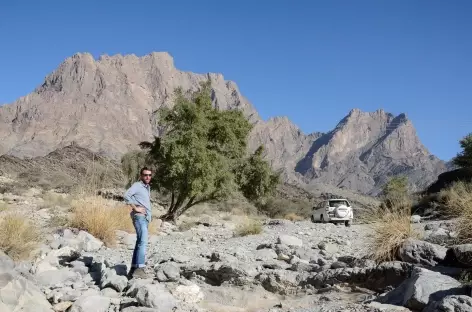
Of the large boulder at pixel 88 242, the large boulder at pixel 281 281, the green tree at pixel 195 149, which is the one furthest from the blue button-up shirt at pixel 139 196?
the green tree at pixel 195 149

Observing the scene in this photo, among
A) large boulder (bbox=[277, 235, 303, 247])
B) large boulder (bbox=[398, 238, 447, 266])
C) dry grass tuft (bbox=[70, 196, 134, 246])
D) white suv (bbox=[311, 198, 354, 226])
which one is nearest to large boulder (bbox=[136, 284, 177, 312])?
large boulder (bbox=[398, 238, 447, 266])

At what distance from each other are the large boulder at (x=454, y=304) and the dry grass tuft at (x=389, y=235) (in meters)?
2.84

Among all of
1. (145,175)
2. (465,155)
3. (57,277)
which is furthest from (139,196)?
(465,155)

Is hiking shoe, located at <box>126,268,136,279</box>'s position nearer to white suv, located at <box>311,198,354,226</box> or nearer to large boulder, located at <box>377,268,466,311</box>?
large boulder, located at <box>377,268,466,311</box>

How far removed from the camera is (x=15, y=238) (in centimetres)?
891

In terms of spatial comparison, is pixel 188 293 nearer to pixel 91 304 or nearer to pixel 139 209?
pixel 91 304

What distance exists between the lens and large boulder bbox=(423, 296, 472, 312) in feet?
15.2

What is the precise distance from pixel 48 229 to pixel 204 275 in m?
6.52

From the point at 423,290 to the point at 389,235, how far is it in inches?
104

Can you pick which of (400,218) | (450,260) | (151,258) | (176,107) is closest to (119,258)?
(151,258)

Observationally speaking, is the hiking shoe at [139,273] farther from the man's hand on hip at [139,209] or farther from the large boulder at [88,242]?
the large boulder at [88,242]

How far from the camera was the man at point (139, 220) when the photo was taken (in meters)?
7.95

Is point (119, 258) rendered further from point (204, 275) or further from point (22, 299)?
point (22, 299)

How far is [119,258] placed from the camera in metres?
10.1
